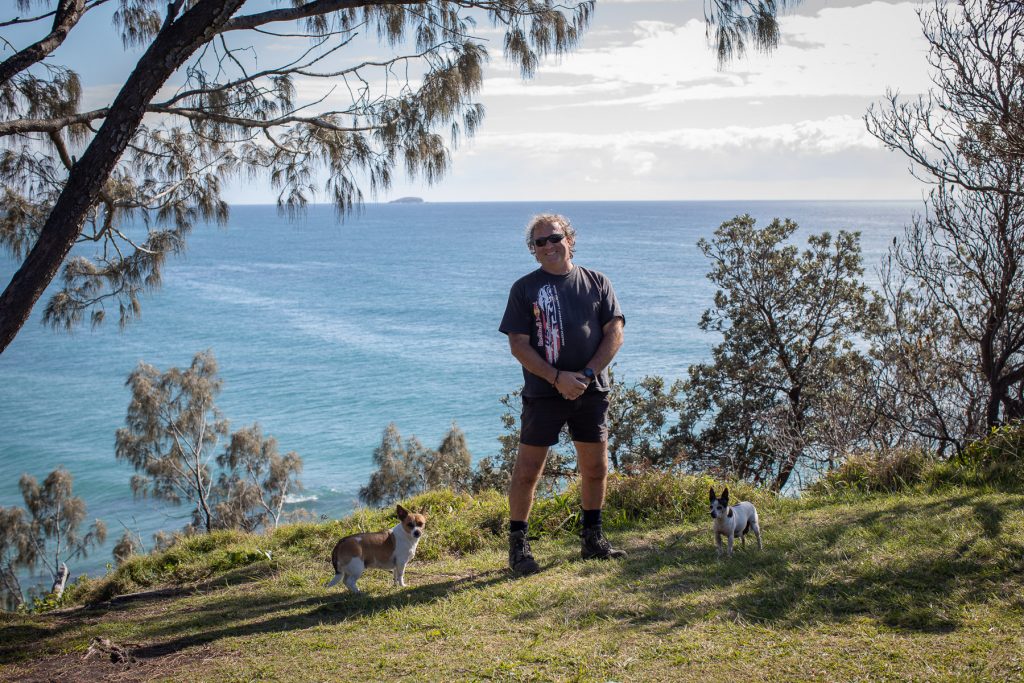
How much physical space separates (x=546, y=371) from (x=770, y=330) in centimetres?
1342

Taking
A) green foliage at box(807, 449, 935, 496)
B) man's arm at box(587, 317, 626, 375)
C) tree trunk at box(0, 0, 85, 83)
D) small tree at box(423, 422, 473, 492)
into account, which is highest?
tree trunk at box(0, 0, 85, 83)

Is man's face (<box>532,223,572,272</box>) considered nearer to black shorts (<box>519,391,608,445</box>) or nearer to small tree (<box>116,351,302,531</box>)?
black shorts (<box>519,391,608,445</box>)

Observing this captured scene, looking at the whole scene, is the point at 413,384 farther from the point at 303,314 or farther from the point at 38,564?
the point at 303,314

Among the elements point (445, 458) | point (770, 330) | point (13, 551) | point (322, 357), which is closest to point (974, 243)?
point (770, 330)

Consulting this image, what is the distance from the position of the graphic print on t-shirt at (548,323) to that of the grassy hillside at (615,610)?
134 centimetres

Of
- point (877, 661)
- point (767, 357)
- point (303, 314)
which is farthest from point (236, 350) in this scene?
point (877, 661)

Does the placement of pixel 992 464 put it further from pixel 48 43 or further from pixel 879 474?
pixel 48 43

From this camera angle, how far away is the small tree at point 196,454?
25.4 meters

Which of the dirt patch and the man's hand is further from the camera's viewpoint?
the man's hand

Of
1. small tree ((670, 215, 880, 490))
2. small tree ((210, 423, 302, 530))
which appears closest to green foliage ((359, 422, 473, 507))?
small tree ((210, 423, 302, 530))

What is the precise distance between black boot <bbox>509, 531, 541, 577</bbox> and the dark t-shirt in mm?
929

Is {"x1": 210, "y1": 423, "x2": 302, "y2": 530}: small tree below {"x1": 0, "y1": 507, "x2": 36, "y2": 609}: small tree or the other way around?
the other way around

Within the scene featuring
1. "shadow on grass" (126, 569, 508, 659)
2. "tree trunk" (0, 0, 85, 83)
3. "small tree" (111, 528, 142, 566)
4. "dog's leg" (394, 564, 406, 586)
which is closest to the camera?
"shadow on grass" (126, 569, 508, 659)

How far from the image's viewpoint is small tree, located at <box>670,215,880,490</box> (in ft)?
54.4
